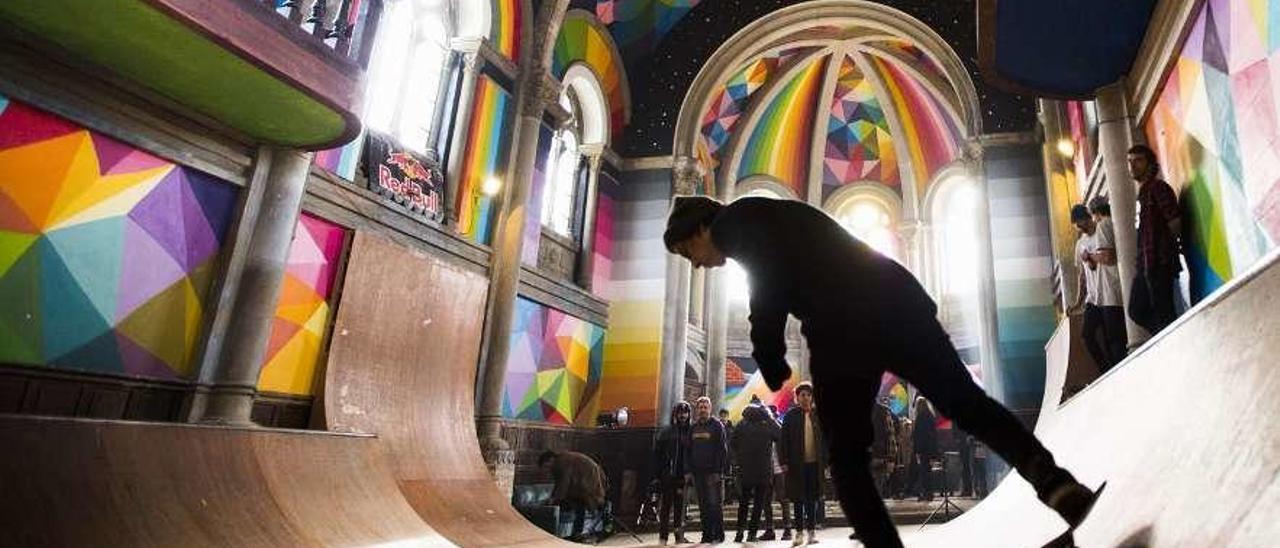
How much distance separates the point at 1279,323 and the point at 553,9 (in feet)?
33.9

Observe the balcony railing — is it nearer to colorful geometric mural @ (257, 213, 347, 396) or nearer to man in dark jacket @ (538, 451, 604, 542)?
colorful geometric mural @ (257, 213, 347, 396)

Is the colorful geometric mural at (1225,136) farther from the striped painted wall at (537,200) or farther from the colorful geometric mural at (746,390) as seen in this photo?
the colorful geometric mural at (746,390)

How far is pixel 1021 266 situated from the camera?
11.0 m

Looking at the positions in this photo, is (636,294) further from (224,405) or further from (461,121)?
(224,405)

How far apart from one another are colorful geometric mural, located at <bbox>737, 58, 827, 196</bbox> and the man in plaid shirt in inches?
494

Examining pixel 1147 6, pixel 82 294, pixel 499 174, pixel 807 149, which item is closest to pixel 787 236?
pixel 1147 6

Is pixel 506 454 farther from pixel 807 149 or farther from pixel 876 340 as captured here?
pixel 807 149

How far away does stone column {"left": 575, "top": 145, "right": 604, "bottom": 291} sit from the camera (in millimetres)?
12328

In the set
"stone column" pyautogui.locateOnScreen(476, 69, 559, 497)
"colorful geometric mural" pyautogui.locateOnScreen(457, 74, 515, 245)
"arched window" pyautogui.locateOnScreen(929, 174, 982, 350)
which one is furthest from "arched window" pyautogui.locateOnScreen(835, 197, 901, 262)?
"colorful geometric mural" pyautogui.locateOnScreen(457, 74, 515, 245)

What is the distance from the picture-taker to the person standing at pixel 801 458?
21.9 feet

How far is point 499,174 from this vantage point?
10.1 meters

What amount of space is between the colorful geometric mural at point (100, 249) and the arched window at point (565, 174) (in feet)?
20.4

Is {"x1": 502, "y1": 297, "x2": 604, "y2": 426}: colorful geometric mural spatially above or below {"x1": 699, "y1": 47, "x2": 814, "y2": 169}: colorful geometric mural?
below

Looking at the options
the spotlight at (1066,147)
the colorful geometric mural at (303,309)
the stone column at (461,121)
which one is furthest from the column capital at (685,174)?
the colorful geometric mural at (303,309)
